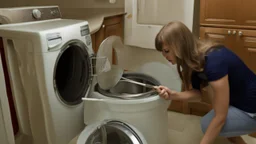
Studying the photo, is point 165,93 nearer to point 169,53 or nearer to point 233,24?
point 169,53

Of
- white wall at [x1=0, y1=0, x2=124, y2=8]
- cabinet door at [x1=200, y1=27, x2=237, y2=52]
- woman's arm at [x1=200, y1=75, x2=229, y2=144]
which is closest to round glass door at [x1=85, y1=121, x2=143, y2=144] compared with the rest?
woman's arm at [x1=200, y1=75, x2=229, y2=144]

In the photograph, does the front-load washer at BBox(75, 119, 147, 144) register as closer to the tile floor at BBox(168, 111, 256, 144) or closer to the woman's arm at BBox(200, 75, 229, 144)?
the woman's arm at BBox(200, 75, 229, 144)

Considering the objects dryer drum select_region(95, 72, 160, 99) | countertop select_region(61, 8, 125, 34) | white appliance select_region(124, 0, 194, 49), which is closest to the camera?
dryer drum select_region(95, 72, 160, 99)

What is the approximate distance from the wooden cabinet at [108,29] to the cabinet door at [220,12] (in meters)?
0.78

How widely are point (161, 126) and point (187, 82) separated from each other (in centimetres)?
35

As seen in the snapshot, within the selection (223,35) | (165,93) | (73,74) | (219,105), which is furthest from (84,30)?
(223,35)

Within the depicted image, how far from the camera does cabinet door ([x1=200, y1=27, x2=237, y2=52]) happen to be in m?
2.09

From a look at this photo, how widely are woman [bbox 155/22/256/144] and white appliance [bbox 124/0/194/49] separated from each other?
0.81 meters

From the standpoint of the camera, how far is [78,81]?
1.89 m

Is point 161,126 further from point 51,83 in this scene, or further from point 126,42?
point 126,42

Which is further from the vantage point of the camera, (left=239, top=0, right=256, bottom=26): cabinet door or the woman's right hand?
(left=239, top=0, right=256, bottom=26): cabinet door

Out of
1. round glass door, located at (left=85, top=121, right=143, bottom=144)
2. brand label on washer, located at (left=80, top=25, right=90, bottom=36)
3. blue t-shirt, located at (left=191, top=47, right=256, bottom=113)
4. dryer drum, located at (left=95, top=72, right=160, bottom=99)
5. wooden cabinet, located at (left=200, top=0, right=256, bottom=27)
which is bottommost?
round glass door, located at (left=85, top=121, right=143, bottom=144)

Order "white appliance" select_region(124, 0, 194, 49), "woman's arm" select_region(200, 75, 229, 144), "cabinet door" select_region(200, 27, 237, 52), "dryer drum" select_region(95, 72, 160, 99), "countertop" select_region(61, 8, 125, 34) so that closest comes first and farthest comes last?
"woman's arm" select_region(200, 75, 229, 144), "dryer drum" select_region(95, 72, 160, 99), "cabinet door" select_region(200, 27, 237, 52), "white appliance" select_region(124, 0, 194, 49), "countertop" select_region(61, 8, 125, 34)

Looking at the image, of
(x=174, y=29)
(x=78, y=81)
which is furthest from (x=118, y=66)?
(x=174, y=29)
